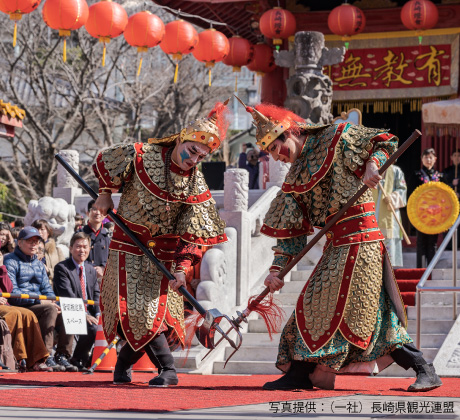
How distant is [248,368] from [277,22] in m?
7.87

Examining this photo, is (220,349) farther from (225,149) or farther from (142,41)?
(225,149)

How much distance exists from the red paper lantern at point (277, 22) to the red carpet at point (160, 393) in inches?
360

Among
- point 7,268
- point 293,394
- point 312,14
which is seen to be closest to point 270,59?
point 312,14

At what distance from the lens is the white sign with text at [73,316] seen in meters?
8.96

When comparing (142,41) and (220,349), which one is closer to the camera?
(220,349)

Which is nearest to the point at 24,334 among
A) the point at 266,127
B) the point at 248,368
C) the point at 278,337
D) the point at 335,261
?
the point at 248,368

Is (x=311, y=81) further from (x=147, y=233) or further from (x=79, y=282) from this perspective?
(x=147, y=233)

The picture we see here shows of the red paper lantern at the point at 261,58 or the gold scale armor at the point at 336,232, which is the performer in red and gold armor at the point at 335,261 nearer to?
the gold scale armor at the point at 336,232

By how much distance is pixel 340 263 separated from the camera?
6.27m

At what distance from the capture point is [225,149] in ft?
80.1

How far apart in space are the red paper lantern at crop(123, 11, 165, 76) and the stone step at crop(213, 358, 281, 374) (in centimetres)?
637

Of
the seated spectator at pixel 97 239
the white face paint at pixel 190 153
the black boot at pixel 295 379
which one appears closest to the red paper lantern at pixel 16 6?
the seated spectator at pixel 97 239

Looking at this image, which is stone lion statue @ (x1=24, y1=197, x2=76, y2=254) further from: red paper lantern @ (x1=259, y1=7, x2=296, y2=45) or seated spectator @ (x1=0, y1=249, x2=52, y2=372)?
red paper lantern @ (x1=259, y1=7, x2=296, y2=45)

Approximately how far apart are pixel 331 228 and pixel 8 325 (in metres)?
3.50
